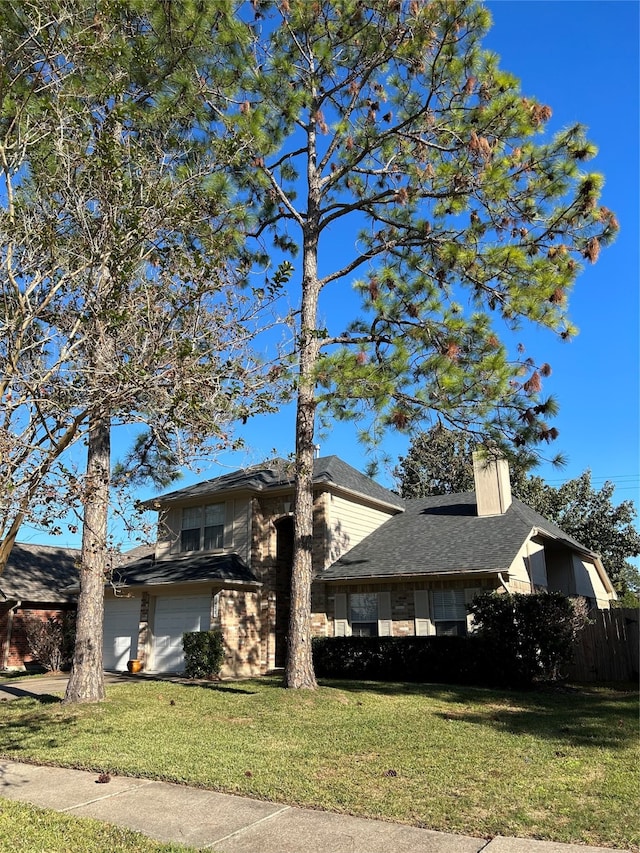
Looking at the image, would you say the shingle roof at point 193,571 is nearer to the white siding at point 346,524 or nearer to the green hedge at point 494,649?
the white siding at point 346,524

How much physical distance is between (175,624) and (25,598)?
658cm

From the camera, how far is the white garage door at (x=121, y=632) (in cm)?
1995

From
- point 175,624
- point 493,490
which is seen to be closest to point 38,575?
point 175,624

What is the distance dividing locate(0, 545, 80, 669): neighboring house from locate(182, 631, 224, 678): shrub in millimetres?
7321

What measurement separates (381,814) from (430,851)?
87 centimetres

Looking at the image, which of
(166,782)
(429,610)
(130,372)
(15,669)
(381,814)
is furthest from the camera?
(15,669)

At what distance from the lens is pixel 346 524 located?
20.1 metres

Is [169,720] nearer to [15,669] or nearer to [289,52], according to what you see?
[289,52]

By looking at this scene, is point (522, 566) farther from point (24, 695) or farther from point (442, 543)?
point (24, 695)

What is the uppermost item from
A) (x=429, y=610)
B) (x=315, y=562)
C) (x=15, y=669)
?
(x=315, y=562)

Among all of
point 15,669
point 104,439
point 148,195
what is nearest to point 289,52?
point 104,439

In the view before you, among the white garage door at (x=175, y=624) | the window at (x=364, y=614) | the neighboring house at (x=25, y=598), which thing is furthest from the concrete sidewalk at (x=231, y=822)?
the neighboring house at (x=25, y=598)

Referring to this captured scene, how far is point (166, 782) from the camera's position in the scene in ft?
20.8

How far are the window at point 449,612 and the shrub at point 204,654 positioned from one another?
579 cm
